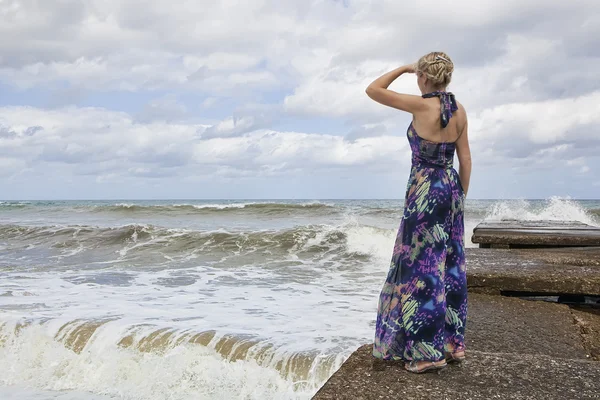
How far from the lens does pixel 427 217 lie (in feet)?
8.63

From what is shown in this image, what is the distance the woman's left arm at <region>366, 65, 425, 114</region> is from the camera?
2615 mm

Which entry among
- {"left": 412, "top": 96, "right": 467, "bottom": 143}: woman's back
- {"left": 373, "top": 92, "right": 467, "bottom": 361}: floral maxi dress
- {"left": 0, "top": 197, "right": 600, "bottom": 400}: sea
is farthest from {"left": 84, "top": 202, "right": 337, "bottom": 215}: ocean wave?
{"left": 412, "top": 96, "right": 467, "bottom": 143}: woman's back

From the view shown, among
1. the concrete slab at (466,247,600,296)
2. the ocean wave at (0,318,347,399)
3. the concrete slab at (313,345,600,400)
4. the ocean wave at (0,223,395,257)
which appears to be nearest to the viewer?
the concrete slab at (313,345,600,400)

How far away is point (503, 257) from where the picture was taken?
593cm

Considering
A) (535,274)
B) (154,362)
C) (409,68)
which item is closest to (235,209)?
(154,362)

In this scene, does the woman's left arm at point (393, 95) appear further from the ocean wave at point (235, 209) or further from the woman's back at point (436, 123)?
the ocean wave at point (235, 209)

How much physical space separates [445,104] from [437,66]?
18 cm

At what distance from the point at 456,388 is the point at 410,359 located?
0.30m

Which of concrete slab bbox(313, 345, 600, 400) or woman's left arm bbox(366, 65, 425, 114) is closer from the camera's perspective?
concrete slab bbox(313, 345, 600, 400)

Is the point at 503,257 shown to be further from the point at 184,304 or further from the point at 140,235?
the point at 140,235

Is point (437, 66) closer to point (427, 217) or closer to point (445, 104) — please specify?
point (445, 104)

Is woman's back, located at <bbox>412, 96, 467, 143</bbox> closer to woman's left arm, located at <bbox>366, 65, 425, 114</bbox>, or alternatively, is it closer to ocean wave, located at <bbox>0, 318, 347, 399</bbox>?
woman's left arm, located at <bbox>366, 65, 425, 114</bbox>

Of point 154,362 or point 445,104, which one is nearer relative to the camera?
point 445,104

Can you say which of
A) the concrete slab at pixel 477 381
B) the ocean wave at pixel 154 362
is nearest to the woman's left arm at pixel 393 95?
the concrete slab at pixel 477 381
